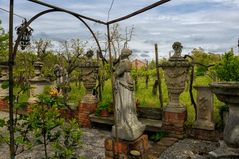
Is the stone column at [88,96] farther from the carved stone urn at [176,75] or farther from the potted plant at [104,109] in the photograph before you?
the carved stone urn at [176,75]

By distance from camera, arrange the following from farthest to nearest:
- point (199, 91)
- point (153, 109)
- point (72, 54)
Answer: point (72, 54), point (153, 109), point (199, 91)

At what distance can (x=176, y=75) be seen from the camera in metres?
6.80

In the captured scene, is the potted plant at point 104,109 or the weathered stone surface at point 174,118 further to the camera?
the potted plant at point 104,109

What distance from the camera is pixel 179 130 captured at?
682 centimetres

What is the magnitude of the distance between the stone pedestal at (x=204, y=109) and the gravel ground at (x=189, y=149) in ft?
1.31

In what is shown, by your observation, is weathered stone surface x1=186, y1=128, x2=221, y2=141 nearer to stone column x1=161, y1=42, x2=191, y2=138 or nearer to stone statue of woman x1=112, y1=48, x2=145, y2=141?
stone column x1=161, y1=42, x2=191, y2=138

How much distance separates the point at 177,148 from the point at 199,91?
151 cm

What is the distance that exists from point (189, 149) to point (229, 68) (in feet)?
7.14

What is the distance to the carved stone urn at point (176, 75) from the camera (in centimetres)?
674

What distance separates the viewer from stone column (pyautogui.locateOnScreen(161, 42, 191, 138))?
6762 millimetres

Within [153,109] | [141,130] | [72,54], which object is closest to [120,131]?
[141,130]

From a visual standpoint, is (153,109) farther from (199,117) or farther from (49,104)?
(49,104)

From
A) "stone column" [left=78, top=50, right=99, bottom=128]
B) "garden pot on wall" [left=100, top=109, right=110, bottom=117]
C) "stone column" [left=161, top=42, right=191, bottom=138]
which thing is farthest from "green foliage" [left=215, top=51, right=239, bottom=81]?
"stone column" [left=78, top=50, right=99, bottom=128]

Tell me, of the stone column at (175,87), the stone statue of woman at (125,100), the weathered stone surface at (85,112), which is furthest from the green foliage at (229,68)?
the weathered stone surface at (85,112)
